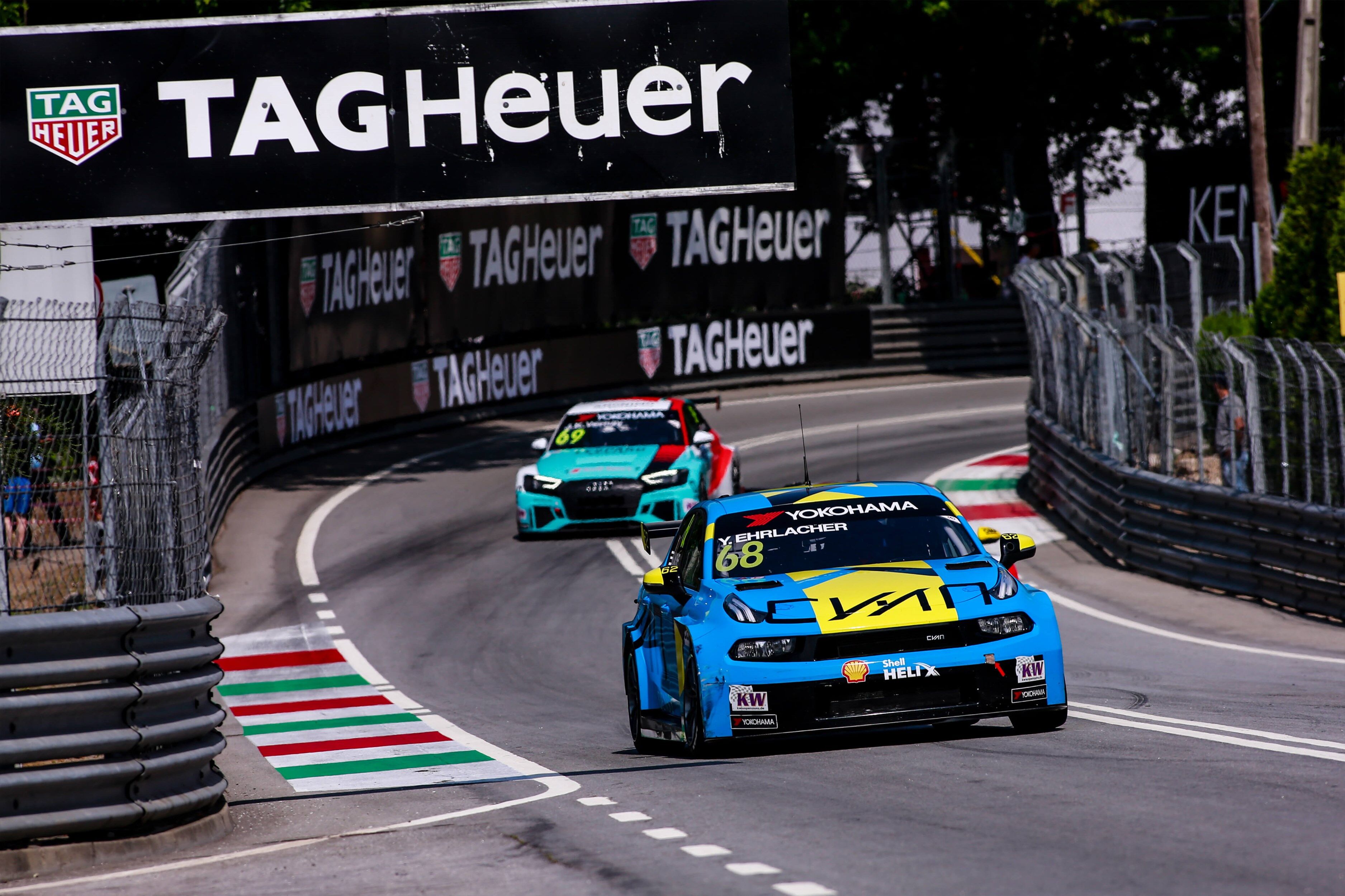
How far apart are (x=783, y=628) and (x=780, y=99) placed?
323cm

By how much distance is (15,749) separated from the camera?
26.0 feet

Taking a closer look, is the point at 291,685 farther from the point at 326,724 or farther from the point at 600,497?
the point at 600,497

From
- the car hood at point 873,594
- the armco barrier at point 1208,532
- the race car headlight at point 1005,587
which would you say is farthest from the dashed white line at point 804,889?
the armco barrier at point 1208,532

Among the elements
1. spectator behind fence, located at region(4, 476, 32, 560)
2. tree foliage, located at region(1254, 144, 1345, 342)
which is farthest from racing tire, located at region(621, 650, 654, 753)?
tree foliage, located at region(1254, 144, 1345, 342)

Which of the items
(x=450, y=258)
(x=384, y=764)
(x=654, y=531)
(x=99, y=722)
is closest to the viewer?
(x=99, y=722)

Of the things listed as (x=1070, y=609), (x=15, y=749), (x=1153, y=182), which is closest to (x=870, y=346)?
(x=1153, y=182)

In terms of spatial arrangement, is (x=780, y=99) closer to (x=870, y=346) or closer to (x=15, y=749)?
(x=15, y=749)

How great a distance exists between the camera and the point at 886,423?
33.1m

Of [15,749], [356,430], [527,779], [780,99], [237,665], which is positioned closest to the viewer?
[15,749]

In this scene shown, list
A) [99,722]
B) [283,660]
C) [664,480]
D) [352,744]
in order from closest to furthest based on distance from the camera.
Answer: [99,722], [352,744], [283,660], [664,480]

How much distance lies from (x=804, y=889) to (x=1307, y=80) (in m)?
21.9

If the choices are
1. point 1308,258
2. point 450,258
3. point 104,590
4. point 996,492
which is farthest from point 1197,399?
point 450,258

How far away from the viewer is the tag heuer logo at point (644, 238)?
3672 cm

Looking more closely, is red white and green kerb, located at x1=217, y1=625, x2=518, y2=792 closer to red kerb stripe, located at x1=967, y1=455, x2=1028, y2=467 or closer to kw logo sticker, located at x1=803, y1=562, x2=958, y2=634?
kw logo sticker, located at x1=803, y1=562, x2=958, y2=634
